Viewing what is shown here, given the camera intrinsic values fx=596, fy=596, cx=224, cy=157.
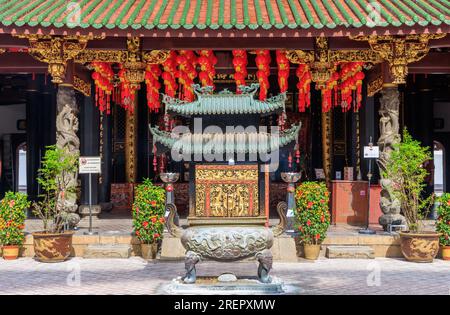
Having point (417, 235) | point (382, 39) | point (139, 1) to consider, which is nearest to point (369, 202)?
point (417, 235)

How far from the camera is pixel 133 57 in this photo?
1234 cm

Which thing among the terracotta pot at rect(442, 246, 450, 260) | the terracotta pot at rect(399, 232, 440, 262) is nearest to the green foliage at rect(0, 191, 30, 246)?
the terracotta pot at rect(399, 232, 440, 262)

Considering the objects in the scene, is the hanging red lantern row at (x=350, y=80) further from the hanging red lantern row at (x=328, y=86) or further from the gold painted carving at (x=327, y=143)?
the gold painted carving at (x=327, y=143)

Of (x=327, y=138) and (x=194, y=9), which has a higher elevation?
(x=194, y=9)

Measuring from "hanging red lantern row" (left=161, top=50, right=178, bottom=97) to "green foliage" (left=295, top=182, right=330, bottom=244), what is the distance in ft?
13.2

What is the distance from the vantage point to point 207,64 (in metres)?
12.6

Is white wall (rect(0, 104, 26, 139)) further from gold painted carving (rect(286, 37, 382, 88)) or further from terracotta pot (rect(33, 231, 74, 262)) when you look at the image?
gold painted carving (rect(286, 37, 382, 88))

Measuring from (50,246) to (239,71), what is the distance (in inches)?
210

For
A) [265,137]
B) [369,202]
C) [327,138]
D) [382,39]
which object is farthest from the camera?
[327,138]

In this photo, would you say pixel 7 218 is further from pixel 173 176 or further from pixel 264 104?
pixel 264 104

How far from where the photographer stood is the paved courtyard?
8414 millimetres

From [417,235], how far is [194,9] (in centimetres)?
622

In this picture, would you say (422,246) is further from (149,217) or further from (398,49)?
(149,217)

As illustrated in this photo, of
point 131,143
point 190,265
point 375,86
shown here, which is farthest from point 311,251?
point 131,143
